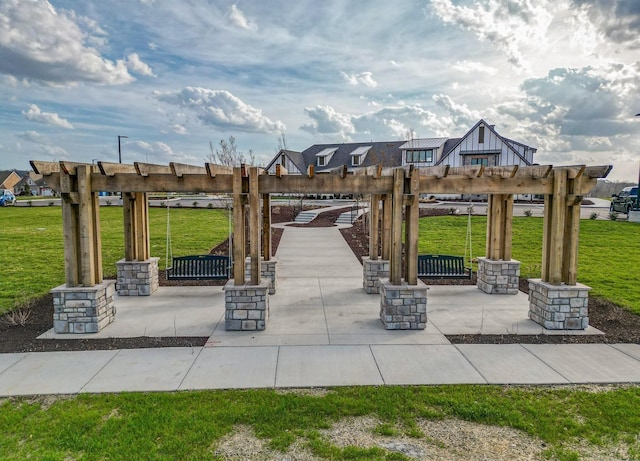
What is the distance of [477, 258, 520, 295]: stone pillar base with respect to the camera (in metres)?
10.4

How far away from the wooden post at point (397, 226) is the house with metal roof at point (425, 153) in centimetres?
3072

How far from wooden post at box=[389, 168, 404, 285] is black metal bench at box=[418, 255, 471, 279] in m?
4.14

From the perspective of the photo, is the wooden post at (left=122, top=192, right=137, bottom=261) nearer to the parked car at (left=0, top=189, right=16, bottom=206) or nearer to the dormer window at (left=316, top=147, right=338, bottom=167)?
the parked car at (left=0, top=189, right=16, bottom=206)

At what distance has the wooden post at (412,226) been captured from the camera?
301 inches

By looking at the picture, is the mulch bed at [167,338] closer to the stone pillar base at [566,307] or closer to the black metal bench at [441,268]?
the stone pillar base at [566,307]

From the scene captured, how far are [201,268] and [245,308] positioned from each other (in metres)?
4.28

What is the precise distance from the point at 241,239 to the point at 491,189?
4768 mm

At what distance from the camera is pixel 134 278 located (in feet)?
33.2

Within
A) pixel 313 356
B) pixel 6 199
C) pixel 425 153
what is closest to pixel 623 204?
pixel 425 153

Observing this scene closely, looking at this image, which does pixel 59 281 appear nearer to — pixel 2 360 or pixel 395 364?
pixel 2 360

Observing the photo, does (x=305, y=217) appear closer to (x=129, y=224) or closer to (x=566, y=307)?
(x=129, y=224)

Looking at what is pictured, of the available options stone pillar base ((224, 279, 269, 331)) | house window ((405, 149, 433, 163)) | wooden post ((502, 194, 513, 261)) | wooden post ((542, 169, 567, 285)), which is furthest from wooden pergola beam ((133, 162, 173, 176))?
house window ((405, 149, 433, 163))

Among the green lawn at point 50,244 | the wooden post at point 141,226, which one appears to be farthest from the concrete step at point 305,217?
the wooden post at point 141,226

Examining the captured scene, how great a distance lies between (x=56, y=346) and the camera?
697cm
